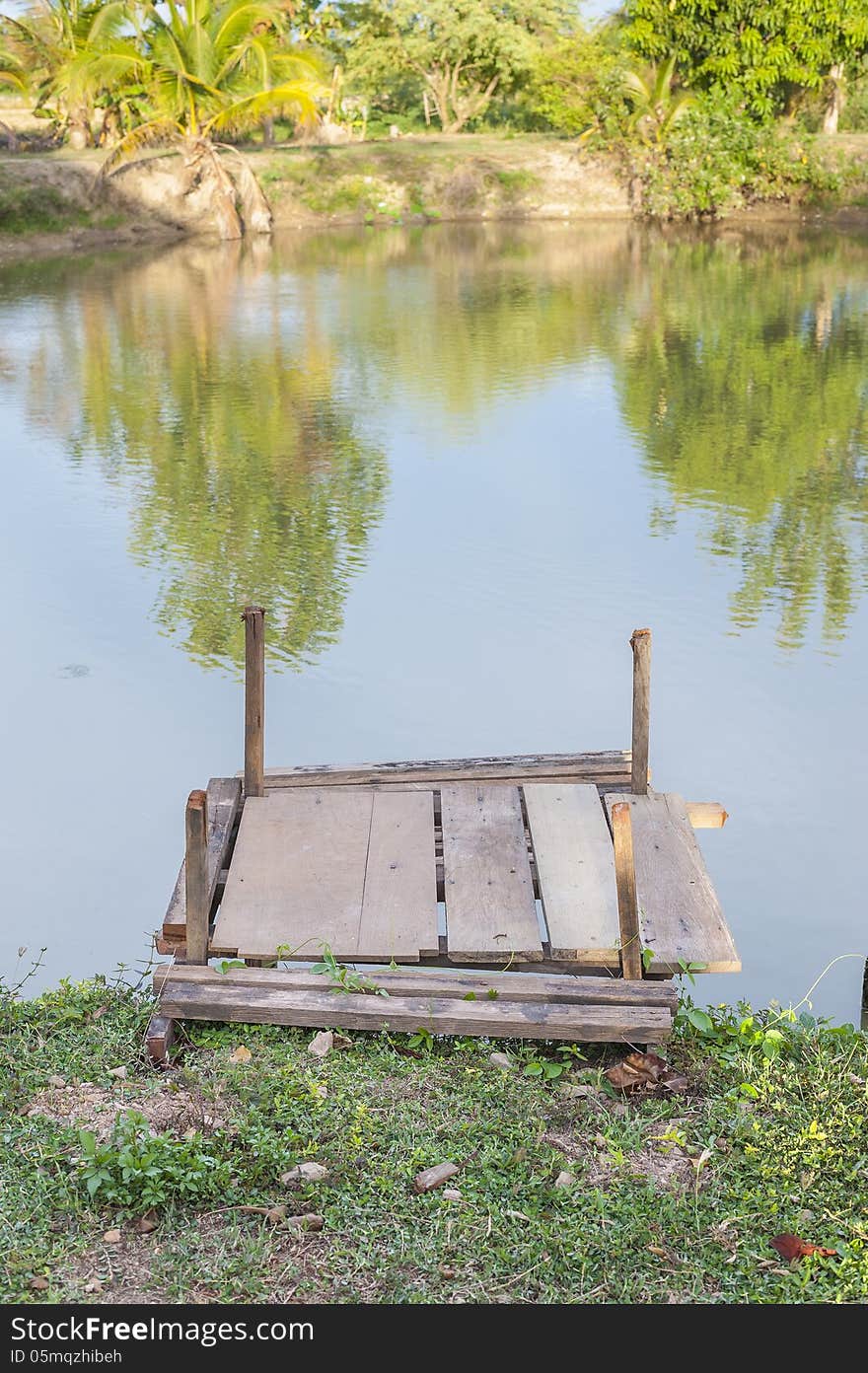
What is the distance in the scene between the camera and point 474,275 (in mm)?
20078

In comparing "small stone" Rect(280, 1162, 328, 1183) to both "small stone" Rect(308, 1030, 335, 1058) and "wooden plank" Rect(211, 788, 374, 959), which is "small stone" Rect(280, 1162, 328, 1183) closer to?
"small stone" Rect(308, 1030, 335, 1058)

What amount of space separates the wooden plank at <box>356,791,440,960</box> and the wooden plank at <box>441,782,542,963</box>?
0.20 feet

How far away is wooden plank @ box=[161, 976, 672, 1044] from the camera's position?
3.86m

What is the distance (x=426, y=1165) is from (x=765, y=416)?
958cm

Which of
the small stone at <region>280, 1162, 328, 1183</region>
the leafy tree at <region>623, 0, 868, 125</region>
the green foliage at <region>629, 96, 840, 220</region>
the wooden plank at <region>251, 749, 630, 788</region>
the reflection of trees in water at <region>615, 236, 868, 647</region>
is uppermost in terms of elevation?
the leafy tree at <region>623, 0, 868, 125</region>

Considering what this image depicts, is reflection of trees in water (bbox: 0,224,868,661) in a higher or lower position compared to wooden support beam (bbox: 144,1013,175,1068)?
higher

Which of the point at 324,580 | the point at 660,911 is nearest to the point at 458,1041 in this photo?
the point at 660,911

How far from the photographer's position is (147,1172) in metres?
3.31

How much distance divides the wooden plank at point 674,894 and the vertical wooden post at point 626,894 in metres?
0.08

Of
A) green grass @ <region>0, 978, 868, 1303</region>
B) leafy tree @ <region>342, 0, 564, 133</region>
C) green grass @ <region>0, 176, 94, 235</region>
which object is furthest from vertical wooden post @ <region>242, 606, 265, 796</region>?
leafy tree @ <region>342, 0, 564, 133</region>

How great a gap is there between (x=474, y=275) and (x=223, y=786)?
53.3 feet

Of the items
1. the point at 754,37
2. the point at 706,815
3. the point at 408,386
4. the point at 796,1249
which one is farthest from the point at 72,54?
the point at 796,1249
